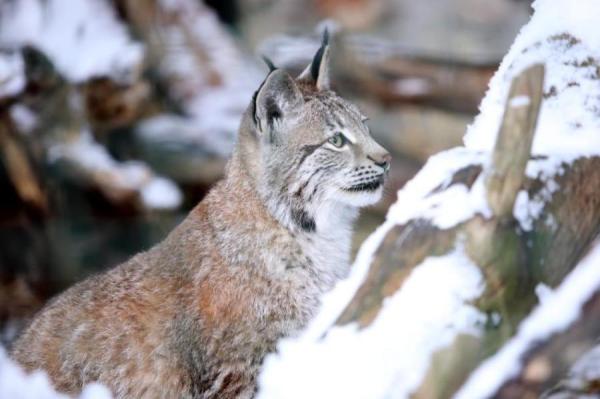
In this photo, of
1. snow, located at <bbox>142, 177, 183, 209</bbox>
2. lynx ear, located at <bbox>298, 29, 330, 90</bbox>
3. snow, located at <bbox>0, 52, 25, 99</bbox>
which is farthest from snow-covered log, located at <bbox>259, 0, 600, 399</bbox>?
snow, located at <bbox>142, 177, 183, 209</bbox>

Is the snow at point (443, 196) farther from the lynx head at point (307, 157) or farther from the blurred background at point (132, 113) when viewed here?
the blurred background at point (132, 113)

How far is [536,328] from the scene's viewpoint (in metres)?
2.50

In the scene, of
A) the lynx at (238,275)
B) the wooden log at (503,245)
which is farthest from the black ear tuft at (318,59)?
the wooden log at (503,245)

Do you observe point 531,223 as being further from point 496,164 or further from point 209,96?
point 209,96

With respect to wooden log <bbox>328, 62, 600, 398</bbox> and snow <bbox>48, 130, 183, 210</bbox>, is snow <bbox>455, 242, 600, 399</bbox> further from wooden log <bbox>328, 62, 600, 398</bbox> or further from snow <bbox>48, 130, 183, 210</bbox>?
snow <bbox>48, 130, 183, 210</bbox>

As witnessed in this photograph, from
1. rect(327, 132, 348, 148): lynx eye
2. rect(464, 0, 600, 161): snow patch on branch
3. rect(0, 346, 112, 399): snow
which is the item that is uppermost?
rect(464, 0, 600, 161): snow patch on branch

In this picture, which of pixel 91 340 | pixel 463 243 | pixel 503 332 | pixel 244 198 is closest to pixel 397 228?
pixel 463 243

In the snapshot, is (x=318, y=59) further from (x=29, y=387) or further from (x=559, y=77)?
(x=29, y=387)

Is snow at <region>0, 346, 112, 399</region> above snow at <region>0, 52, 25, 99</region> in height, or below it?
below

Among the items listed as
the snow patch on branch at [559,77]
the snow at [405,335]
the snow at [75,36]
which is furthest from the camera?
the snow at [75,36]

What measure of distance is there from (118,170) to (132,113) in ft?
1.66

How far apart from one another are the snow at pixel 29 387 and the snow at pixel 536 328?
1.82 m

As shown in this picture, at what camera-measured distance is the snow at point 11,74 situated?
655 centimetres

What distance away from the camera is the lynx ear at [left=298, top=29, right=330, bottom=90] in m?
4.23
